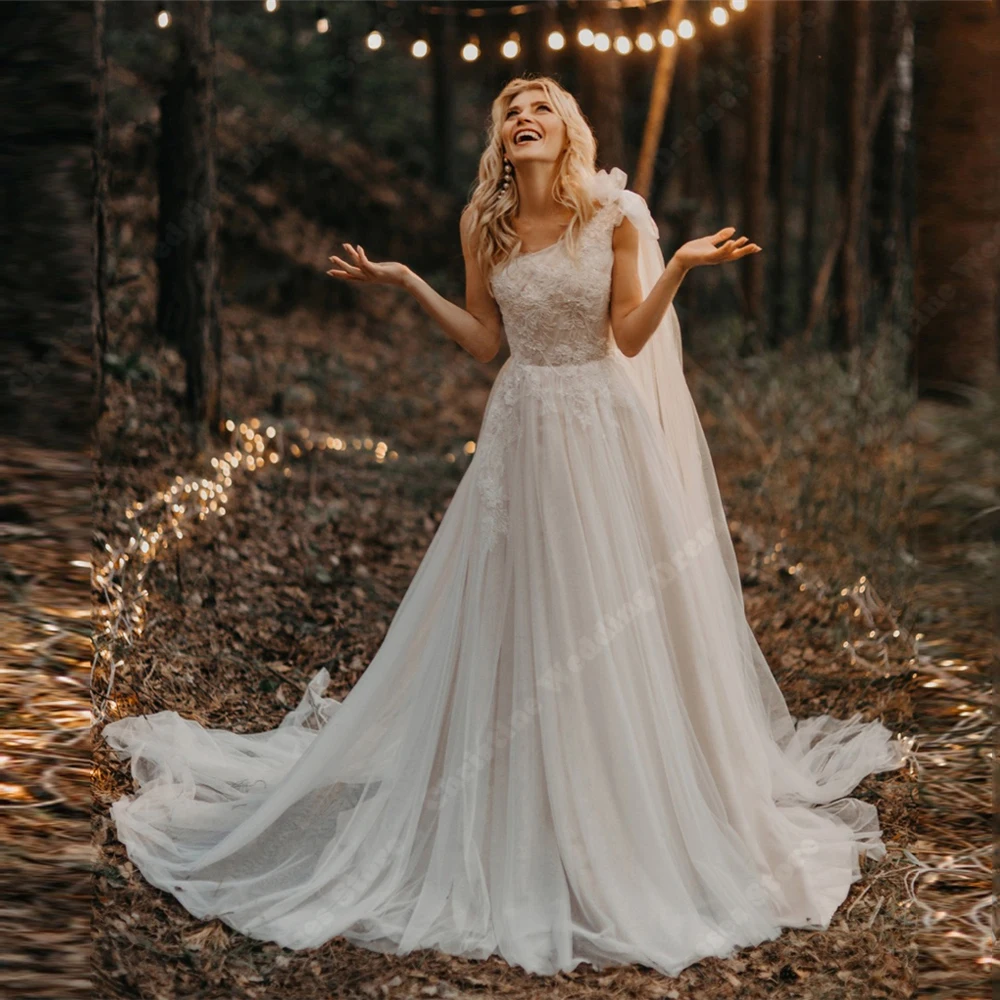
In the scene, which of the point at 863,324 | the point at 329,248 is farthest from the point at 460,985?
the point at 329,248

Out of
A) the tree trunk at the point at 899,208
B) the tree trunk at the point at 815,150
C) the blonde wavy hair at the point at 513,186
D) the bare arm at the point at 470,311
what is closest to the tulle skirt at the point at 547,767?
the bare arm at the point at 470,311

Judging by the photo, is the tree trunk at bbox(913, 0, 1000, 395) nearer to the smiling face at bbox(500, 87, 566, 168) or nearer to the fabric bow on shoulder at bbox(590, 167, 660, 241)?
the fabric bow on shoulder at bbox(590, 167, 660, 241)

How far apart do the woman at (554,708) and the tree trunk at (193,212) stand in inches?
143

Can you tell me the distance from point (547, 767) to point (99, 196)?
9.07 ft

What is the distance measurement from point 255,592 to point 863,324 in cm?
838

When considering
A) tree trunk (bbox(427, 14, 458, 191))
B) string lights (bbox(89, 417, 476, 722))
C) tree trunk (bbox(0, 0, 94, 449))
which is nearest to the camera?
tree trunk (bbox(0, 0, 94, 449))

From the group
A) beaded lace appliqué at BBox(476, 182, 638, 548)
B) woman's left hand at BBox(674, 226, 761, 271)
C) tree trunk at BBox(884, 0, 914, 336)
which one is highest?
tree trunk at BBox(884, 0, 914, 336)

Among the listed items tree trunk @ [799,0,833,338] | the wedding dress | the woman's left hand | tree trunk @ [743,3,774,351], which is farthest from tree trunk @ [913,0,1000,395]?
tree trunk @ [799,0,833,338]

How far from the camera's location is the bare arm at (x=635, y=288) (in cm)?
322

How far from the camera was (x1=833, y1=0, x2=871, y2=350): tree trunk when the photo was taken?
11.0 m

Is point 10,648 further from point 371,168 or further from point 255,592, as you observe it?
point 371,168

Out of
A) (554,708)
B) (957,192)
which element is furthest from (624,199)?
(957,192)

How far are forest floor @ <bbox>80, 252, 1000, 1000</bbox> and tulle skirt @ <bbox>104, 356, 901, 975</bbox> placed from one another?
0.28 ft

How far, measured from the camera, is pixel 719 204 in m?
16.7
